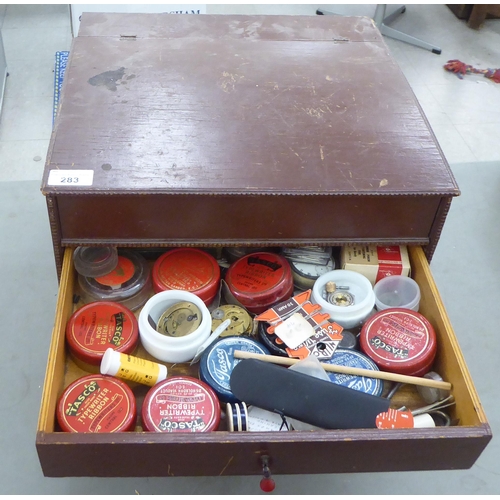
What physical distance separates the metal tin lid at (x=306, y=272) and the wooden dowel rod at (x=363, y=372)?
0.63ft

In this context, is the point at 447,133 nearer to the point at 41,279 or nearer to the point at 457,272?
the point at 457,272

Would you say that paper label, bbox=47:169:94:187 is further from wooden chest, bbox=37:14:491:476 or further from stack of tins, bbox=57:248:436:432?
stack of tins, bbox=57:248:436:432

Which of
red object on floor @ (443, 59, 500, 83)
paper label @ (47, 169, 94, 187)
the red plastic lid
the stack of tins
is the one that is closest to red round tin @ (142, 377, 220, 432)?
the stack of tins

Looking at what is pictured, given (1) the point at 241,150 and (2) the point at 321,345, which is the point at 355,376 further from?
(1) the point at 241,150

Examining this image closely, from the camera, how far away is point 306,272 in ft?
3.48

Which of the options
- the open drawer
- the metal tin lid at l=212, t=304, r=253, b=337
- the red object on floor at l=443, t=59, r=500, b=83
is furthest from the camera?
the red object on floor at l=443, t=59, r=500, b=83

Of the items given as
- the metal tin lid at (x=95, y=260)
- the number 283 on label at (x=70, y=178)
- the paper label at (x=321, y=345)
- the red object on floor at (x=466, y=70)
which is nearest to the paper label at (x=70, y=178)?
the number 283 on label at (x=70, y=178)

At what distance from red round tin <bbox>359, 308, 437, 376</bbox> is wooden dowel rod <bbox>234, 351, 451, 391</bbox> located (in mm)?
25

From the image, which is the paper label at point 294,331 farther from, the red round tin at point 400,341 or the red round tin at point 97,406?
the red round tin at point 97,406

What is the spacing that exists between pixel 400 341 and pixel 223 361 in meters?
0.28

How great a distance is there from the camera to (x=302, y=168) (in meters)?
0.94

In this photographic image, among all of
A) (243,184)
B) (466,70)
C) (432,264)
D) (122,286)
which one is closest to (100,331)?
(122,286)

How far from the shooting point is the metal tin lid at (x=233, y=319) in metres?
0.98

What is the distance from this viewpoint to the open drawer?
75 cm
